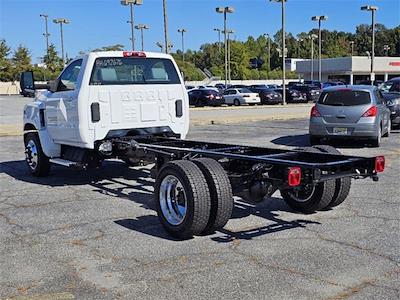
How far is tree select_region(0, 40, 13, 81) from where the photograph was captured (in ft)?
304

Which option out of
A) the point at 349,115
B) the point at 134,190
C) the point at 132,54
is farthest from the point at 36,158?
the point at 349,115

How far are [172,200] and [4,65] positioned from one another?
95.5 metres

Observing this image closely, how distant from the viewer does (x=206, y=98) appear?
41.2 m

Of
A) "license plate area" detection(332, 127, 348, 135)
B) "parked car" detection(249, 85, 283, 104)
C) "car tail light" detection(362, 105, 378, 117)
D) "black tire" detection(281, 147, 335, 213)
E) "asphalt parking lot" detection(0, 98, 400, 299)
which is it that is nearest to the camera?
"asphalt parking lot" detection(0, 98, 400, 299)

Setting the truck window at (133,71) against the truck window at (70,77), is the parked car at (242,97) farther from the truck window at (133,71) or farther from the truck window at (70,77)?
the truck window at (70,77)

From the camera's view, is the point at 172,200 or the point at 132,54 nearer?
the point at 172,200

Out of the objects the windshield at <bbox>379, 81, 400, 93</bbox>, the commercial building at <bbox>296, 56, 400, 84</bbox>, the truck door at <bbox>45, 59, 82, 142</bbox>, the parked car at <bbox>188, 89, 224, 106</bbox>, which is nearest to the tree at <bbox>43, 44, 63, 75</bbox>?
the commercial building at <bbox>296, 56, 400, 84</bbox>

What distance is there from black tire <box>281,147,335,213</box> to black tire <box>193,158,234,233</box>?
1.30 m

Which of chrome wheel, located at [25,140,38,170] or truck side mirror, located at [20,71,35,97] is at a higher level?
truck side mirror, located at [20,71,35,97]

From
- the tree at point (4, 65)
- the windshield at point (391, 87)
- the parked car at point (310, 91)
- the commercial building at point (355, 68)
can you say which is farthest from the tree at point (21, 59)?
the windshield at point (391, 87)

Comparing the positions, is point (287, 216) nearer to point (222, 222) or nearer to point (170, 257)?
point (222, 222)

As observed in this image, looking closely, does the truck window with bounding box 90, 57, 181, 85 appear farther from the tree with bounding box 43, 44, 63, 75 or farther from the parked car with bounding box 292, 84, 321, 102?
the tree with bounding box 43, 44, 63, 75

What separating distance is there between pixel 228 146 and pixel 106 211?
79.3 inches

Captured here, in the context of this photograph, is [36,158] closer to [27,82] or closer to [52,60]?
[27,82]
